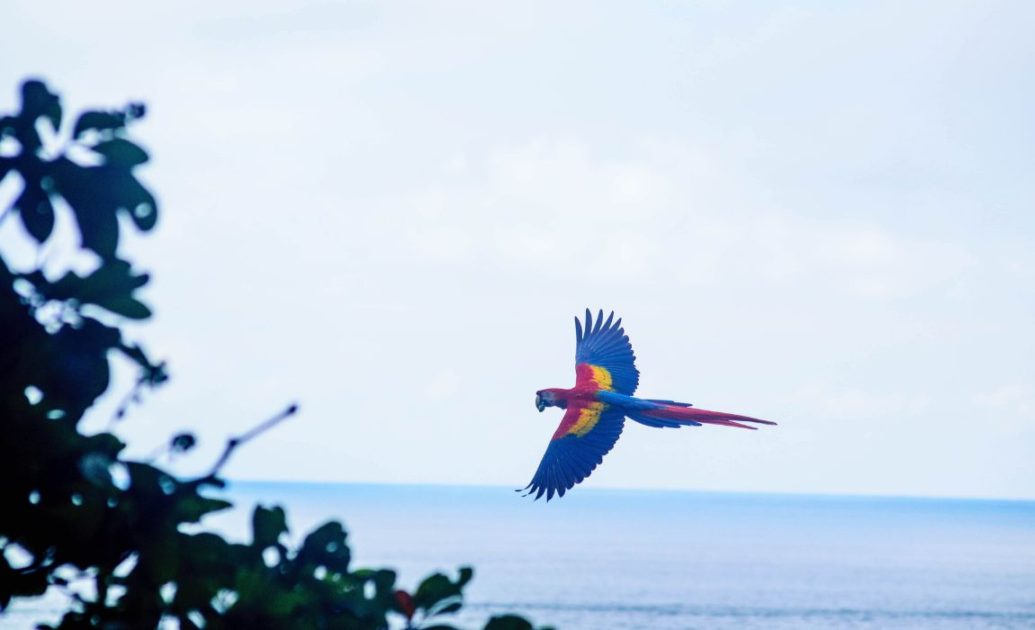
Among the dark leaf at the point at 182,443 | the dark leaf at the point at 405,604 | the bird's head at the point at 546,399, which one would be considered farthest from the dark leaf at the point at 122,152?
the bird's head at the point at 546,399

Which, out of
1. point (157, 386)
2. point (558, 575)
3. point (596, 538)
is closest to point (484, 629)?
point (157, 386)

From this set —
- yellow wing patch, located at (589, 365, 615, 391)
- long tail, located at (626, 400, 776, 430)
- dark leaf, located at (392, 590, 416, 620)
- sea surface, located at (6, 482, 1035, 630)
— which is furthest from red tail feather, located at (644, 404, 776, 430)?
sea surface, located at (6, 482, 1035, 630)

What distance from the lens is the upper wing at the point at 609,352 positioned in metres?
9.65

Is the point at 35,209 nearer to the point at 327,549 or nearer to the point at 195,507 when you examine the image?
the point at 195,507

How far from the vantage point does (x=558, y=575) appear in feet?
256

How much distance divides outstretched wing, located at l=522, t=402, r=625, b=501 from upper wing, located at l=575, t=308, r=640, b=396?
558 millimetres

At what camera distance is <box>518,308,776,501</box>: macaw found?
27.3 feet

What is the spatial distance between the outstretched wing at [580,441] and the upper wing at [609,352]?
0.56m

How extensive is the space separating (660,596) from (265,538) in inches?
2559

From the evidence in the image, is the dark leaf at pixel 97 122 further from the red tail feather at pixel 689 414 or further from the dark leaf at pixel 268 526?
the red tail feather at pixel 689 414

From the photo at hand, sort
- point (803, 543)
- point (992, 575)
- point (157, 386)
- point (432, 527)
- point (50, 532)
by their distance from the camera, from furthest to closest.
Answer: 1. point (432, 527)
2. point (803, 543)
3. point (992, 575)
4. point (50, 532)
5. point (157, 386)

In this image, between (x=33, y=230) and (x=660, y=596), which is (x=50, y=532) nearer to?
(x=33, y=230)

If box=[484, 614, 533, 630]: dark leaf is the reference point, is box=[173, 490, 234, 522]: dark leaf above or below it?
above

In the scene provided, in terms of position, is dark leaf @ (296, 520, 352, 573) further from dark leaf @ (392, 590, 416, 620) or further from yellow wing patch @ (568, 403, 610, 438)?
yellow wing patch @ (568, 403, 610, 438)
